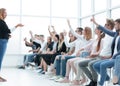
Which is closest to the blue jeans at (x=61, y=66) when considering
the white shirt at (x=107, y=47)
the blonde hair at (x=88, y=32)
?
the blonde hair at (x=88, y=32)

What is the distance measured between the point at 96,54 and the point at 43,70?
3314mm

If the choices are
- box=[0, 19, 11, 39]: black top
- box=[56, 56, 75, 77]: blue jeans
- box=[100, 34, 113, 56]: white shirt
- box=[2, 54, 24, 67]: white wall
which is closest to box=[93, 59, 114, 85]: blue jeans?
box=[100, 34, 113, 56]: white shirt

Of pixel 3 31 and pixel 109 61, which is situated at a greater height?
pixel 3 31

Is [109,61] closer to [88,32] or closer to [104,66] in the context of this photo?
[104,66]

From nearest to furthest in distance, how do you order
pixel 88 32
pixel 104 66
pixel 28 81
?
pixel 104 66
pixel 88 32
pixel 28 81

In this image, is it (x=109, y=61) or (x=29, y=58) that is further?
(x=29, y=58)

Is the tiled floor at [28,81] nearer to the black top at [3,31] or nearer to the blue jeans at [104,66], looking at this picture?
the black top at [3,31]

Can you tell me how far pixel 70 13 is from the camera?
10.6m

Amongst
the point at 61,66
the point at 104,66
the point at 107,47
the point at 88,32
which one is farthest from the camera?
the point at 61,66

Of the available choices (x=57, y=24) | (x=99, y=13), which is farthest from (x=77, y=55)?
(x=57, y=24)

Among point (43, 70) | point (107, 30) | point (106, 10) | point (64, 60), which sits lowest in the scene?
point (43, 70)

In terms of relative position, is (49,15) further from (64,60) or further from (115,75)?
(115,75)

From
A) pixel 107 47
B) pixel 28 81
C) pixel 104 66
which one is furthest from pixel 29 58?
pixel 104 66

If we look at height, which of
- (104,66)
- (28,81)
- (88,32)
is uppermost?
(88,32)
